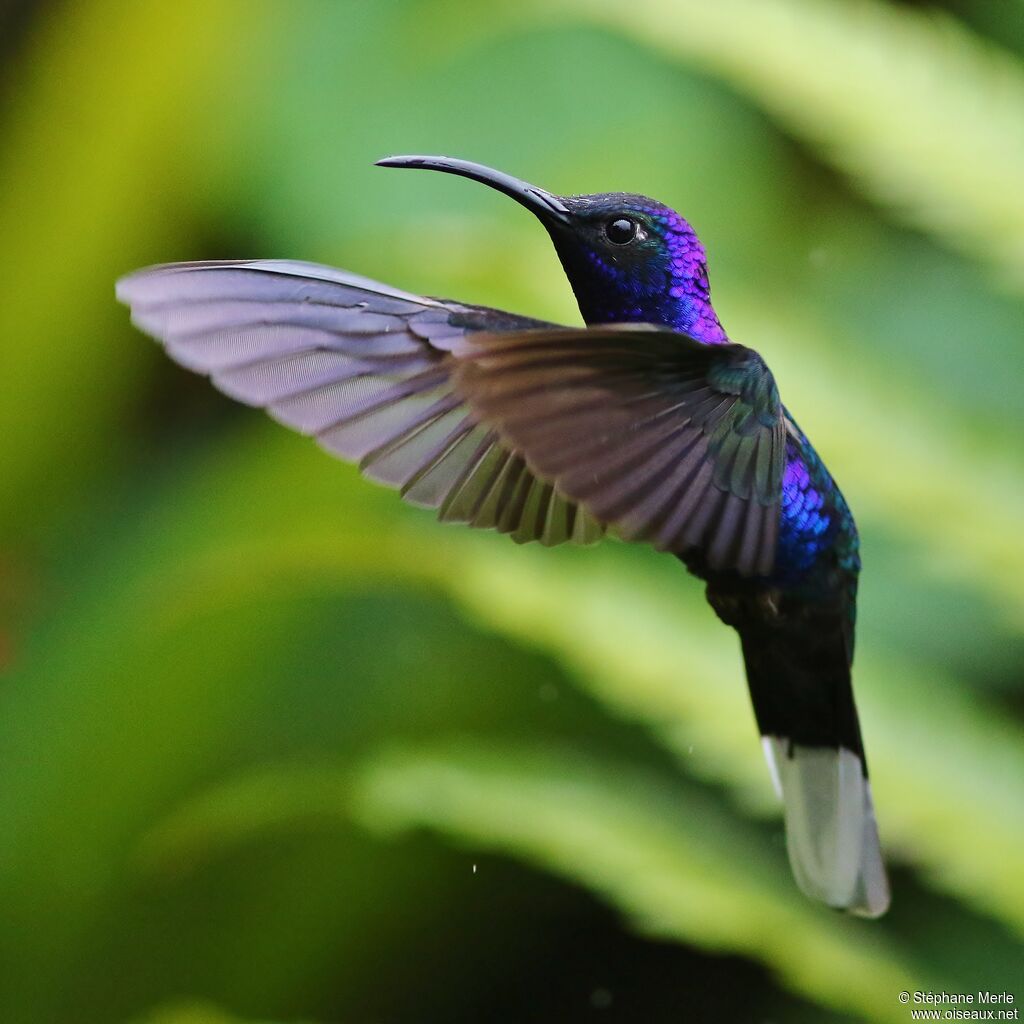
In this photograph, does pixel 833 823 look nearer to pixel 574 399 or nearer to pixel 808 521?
pixel 808 521

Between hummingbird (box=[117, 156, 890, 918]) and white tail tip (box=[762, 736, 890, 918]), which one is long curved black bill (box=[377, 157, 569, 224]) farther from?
Answer: white tail tip (box=[762, 736, 890, 918])

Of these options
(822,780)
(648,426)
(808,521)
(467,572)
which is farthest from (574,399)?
(467,572)

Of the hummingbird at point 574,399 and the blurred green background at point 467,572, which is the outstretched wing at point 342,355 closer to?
the hummingbird at point 574,399

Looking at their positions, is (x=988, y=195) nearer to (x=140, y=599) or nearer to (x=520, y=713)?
Result: (x=520, y=713)

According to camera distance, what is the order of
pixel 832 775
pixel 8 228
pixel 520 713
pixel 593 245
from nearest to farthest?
pixel 593 245, pixel 832 775, pixel 520 713, pixel 8 228

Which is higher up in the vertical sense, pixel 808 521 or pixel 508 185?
pixel 508 185

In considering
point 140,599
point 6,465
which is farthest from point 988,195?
point 6,465
